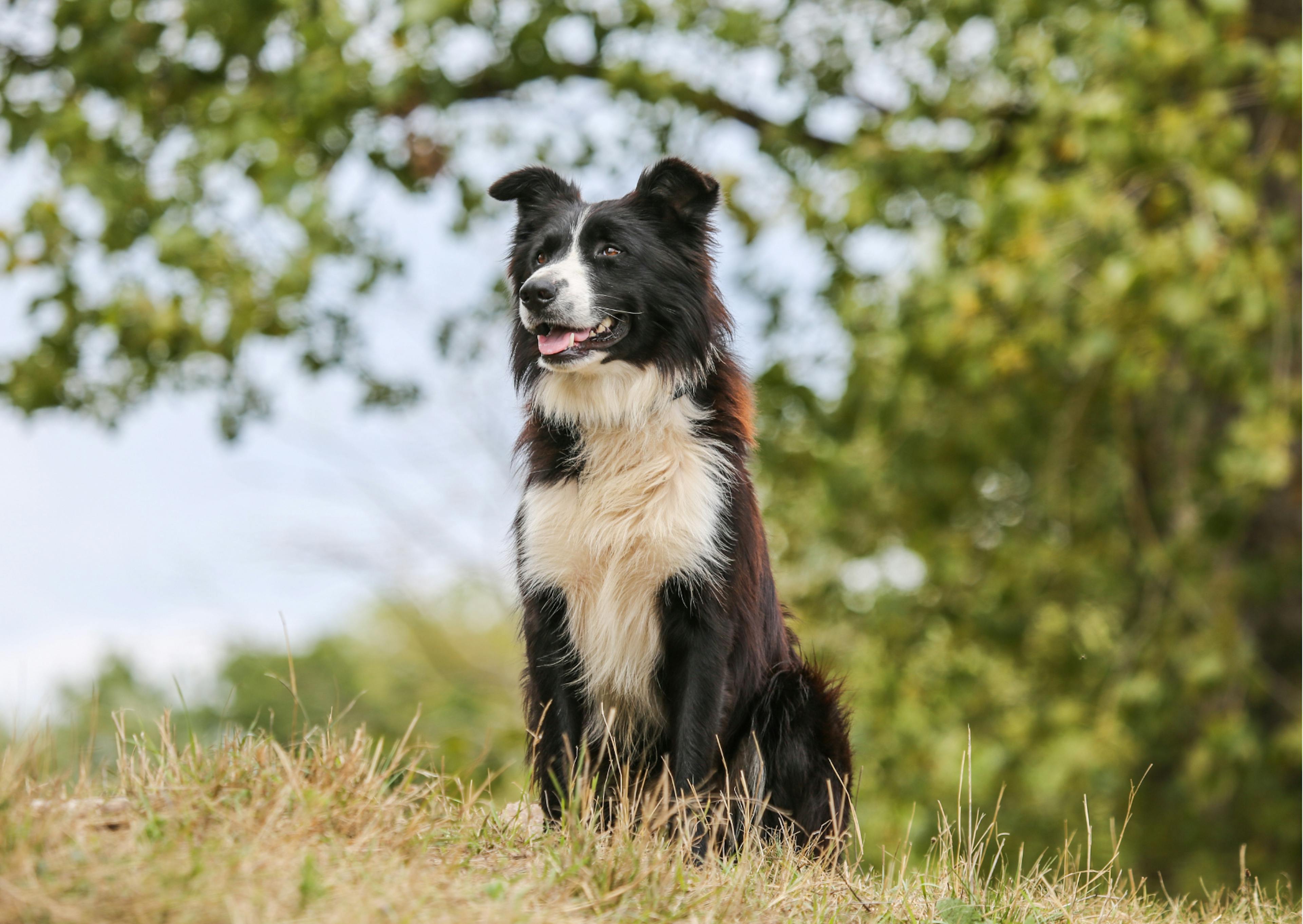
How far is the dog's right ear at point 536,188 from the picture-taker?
442cm

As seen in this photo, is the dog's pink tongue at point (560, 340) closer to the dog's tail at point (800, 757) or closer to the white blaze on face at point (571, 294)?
the white blaze on face at point (571, 294)

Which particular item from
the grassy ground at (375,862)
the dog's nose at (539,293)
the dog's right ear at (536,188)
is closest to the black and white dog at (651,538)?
the dog's nose at (539,293)

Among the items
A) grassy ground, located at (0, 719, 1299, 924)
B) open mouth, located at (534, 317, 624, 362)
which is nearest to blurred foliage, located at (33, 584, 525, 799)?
grassy ground, located at (0, 719, 1299, 924)

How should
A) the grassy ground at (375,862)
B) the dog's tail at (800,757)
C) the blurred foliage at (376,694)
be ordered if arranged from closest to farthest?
the grassy ground at (375,862)
the blurred foliage at (376,694)
the dog's tail at (800,757)

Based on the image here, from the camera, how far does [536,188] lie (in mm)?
4477

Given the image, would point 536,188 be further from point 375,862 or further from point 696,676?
point 375,862

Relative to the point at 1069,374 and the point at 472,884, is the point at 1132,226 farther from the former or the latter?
the point at 472,884

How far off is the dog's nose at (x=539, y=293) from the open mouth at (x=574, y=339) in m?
0.11

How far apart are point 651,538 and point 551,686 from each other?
614 millimetres

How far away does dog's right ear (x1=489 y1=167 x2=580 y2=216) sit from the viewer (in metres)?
4.42

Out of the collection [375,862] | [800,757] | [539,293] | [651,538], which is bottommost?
[800,757]

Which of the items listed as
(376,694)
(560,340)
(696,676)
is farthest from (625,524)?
(376,694)

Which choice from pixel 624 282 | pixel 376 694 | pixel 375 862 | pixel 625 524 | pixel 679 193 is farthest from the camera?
pixel 376 694

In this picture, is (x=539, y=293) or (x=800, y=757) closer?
(x=539, y=293)
